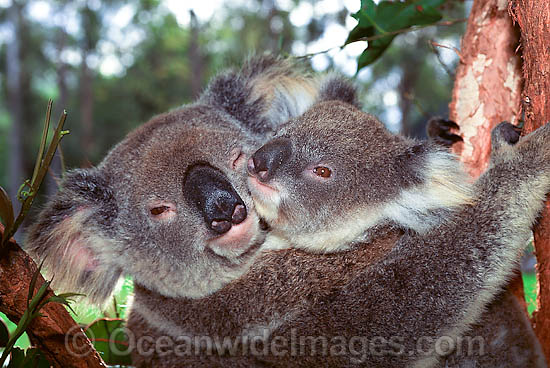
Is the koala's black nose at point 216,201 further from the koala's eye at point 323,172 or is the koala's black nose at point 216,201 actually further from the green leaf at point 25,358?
the green leaf at point 25,358

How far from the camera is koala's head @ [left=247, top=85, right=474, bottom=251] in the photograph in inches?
75.3

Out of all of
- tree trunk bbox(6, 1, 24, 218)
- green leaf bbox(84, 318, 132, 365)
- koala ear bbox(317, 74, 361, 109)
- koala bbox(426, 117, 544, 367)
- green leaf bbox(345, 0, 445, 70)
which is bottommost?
tree trunk bbox(6, 1, 24, 218)

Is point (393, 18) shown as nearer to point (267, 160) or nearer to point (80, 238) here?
point (267, 160)

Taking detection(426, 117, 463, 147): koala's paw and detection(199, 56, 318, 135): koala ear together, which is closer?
detection(426, 117, 463, 147): koala's paw

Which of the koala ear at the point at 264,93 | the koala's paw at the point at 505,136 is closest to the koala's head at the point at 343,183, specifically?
the koala's paw at the point at 505,136

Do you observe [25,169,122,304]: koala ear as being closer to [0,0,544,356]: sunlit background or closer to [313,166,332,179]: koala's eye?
[313,166,332,179]: koala's eye

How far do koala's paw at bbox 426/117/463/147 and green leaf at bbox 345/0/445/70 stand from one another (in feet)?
1.85

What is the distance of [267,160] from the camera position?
6.46 ft

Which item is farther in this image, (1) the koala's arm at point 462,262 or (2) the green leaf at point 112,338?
(2) the green leaf at point 112,338

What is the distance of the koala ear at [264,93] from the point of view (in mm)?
2762

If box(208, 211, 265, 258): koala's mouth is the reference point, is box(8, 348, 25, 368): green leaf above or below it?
below

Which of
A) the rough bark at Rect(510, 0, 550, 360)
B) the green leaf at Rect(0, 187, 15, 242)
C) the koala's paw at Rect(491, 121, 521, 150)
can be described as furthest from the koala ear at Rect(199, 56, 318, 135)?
the green leaf at Rect(0, 187, 15, 242)

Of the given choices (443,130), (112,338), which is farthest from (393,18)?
(112,338)

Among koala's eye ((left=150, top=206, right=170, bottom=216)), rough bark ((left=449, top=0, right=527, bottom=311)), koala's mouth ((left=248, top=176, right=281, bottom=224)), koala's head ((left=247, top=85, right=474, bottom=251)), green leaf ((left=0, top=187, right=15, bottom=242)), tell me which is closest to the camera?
green leaf ((left=0, top=187, right=15, bottom=242))
